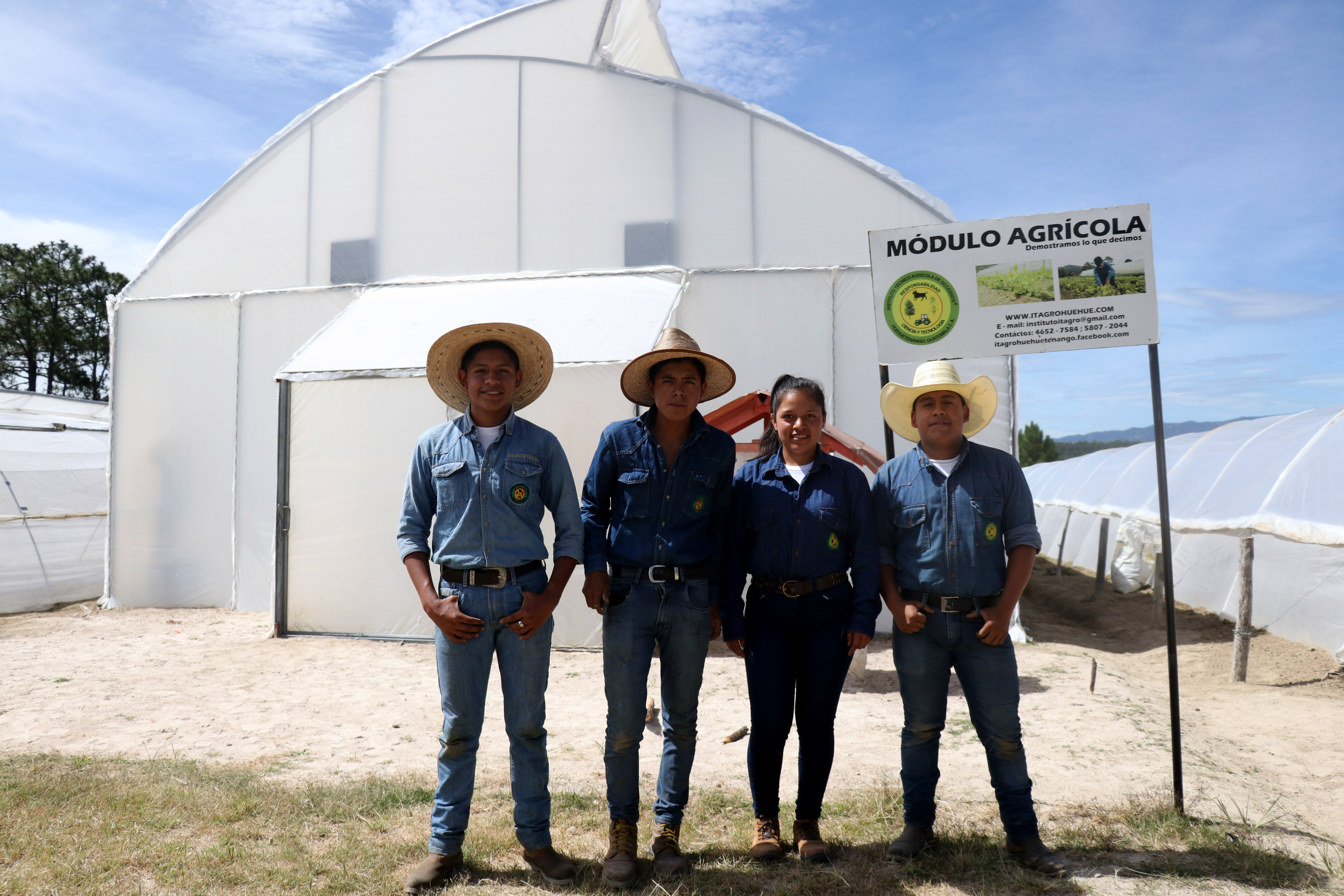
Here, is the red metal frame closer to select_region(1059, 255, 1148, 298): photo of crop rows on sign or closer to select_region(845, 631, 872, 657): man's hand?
select_region(1059, 255, 1148, 298): photo of crop rows on sign

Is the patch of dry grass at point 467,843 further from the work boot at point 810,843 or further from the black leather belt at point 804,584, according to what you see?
the black leather belt at point 804,584

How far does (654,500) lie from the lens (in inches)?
118

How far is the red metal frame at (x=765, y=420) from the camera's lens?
7164 millimetres

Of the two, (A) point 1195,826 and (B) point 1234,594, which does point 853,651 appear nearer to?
(A) point 1195,826

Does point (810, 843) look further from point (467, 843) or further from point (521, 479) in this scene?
point (521, 479)

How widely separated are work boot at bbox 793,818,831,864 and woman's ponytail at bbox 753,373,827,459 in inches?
55.3

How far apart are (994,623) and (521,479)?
176 cm

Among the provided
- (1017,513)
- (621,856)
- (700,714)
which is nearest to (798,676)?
(621,856)

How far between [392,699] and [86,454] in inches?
357

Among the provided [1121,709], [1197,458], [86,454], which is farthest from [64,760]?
[1197,458]

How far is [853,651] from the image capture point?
293 cm

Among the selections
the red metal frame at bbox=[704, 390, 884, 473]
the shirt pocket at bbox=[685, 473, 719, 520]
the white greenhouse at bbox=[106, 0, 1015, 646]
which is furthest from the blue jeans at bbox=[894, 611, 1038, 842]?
the white greenhouse at bbox=[106, 0, 1015, 646]

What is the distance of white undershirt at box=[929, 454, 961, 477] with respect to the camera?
3.11 metres

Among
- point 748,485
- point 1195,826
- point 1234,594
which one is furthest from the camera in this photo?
point 1234,594
